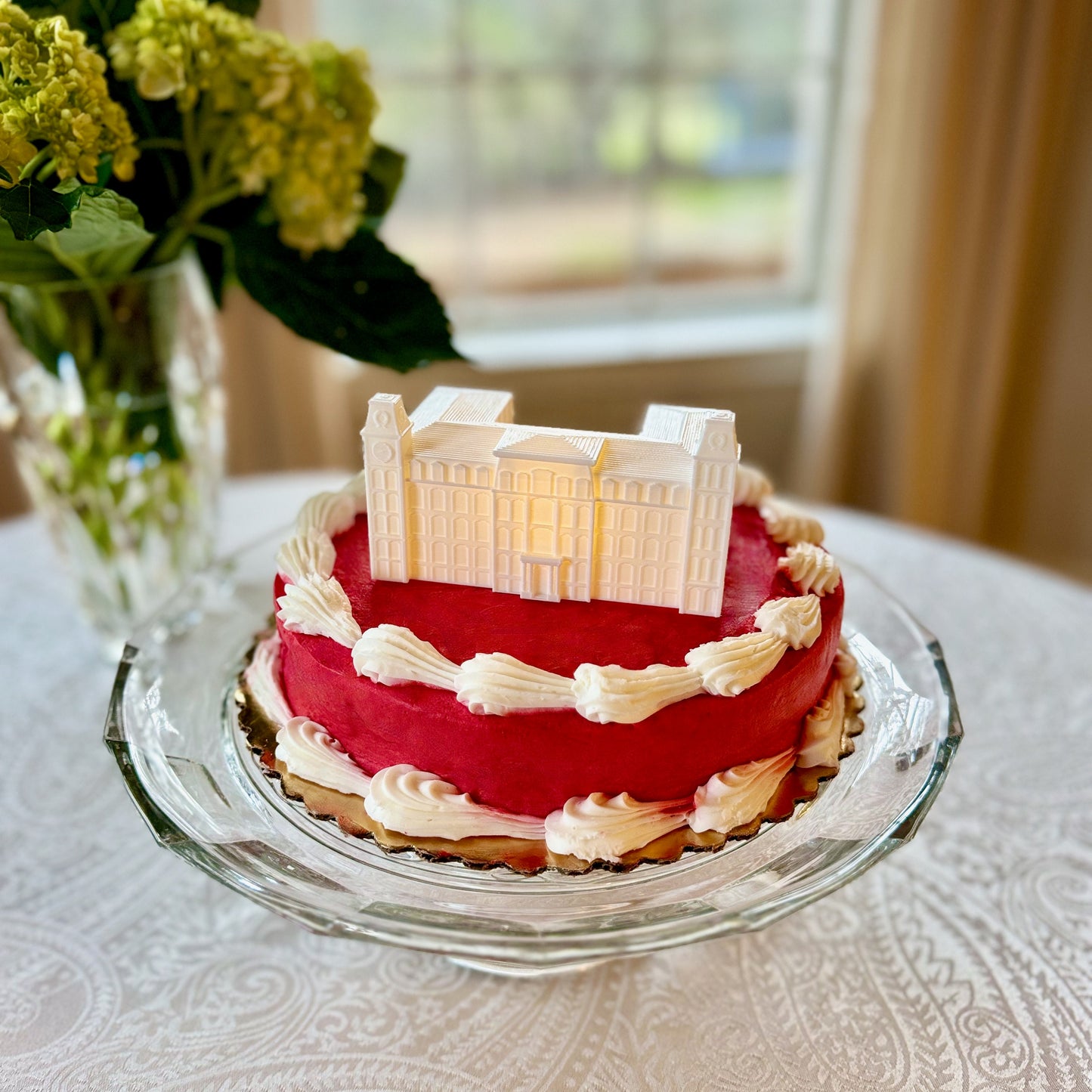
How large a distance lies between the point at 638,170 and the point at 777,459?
0.94 m

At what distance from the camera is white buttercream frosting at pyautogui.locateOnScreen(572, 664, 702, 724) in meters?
1.04

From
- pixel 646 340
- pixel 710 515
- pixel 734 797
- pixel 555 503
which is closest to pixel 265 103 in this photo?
pixel 555 503

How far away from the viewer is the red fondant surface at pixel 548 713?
3.54 feet

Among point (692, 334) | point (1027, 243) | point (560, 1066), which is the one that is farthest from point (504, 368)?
point (560, 1066)

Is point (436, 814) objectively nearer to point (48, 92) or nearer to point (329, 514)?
point (329, 514)

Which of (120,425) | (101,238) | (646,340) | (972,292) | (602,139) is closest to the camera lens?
(101,238)

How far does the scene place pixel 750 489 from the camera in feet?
4.65

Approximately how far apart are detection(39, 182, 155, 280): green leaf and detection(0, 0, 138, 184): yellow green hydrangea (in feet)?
0.11

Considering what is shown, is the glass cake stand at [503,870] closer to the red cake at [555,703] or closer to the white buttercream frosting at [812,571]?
the red cake at [555,703]

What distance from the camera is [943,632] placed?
1752 millimetres

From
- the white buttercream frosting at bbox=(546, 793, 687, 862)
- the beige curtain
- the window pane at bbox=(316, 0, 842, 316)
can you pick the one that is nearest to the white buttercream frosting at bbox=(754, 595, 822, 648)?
the white buttercream frosting at bbox=(546, 793, 687, 862)

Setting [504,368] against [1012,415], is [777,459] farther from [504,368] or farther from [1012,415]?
[504,368]

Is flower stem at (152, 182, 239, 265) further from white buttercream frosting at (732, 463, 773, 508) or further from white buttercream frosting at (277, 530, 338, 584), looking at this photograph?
white buttercream frosting at (732, 463, 773, 508)

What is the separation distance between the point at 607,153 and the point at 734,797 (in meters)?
2.30
